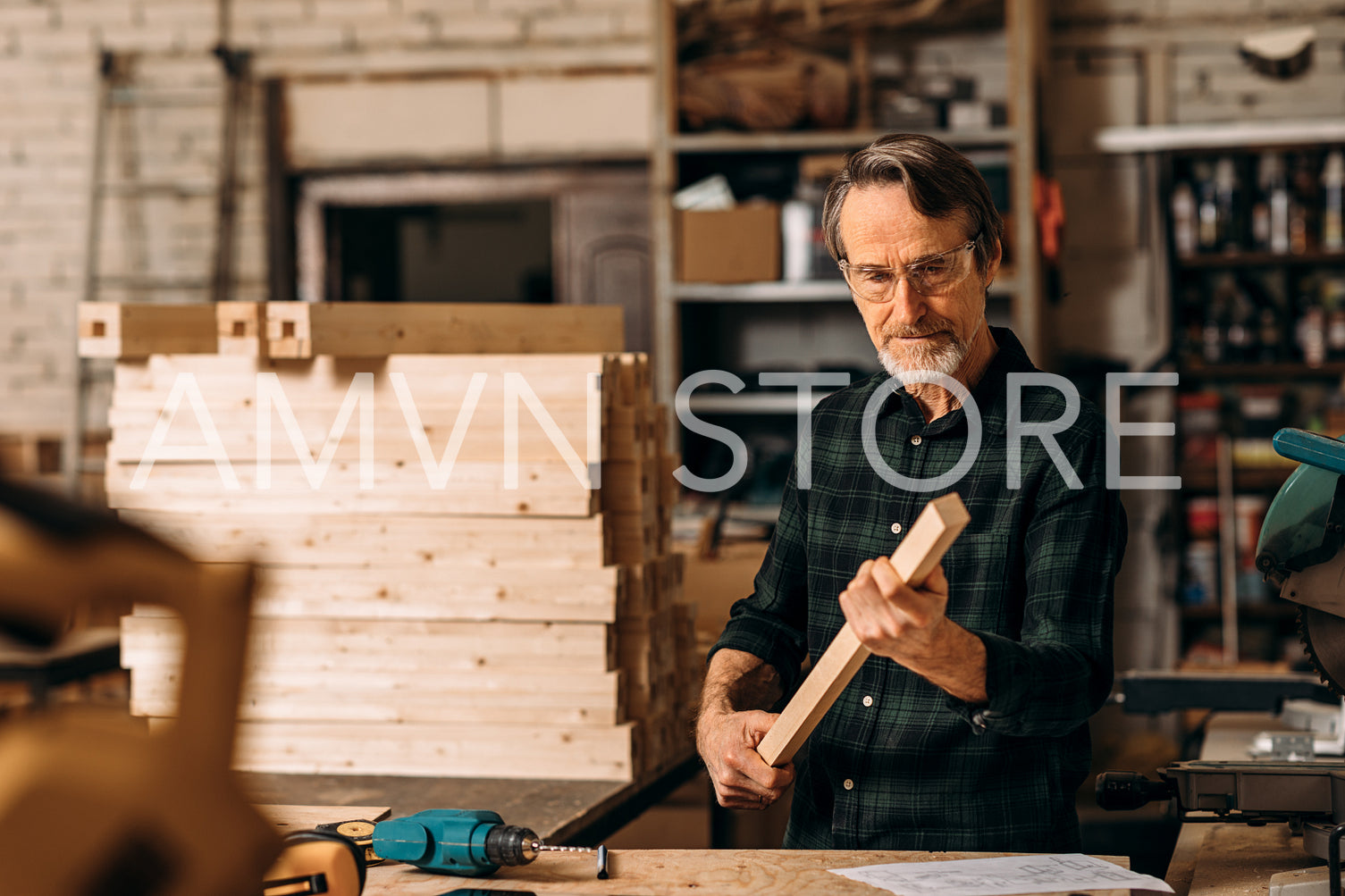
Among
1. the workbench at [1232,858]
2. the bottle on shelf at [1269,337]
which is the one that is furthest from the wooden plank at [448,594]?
the bottle on shelf at [1269,337]

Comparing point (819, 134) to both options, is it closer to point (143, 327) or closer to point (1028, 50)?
point (1028, 50)

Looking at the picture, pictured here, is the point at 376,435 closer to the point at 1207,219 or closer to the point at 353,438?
the point at 353,438

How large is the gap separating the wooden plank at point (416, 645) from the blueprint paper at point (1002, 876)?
87cm

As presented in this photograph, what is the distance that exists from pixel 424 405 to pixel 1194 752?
2009 millimetres

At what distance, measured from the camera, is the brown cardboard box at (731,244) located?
434 cm

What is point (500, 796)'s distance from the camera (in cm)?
206

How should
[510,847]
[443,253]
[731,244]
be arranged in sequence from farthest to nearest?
[443,253] < [731,244] < [510,847]

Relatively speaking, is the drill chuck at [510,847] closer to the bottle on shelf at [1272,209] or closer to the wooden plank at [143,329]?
the wooden plank at [143,329]

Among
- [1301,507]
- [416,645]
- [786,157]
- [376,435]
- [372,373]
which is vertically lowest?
[416,645]

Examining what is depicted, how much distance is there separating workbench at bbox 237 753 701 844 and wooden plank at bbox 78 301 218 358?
2.61 feet

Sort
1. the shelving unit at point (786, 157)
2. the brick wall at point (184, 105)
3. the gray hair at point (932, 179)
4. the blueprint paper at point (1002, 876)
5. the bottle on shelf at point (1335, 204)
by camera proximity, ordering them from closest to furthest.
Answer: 1. the blueprint paper at point (1002, 876)
2. the gray hair at point (932, 179)
3. the shelving unit at point (786, 157)
4. the bottle on shelf at point (1335, 204)
5. the brick wall at point (184, 105)

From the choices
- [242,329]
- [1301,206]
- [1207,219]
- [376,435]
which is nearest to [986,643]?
[376,435]

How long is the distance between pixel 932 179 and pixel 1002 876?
0.83 meters

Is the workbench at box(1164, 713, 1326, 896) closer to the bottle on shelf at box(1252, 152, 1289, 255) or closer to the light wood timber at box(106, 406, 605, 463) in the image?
the light wood timber at box(106, 406, 605, 463)
